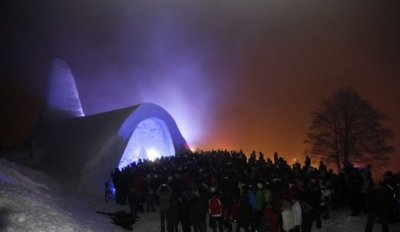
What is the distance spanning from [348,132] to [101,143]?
21.4 metres

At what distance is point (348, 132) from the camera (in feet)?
106

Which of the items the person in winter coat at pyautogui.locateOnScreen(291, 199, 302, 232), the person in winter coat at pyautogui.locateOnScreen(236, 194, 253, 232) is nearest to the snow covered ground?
the person in winter coat at pyautogui.locateOnScreen(291, 199, 302, 232)

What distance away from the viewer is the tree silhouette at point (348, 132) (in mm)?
31359

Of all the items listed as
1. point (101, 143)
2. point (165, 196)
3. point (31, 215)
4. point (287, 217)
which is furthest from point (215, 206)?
point (101, 143)

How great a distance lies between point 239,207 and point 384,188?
4572mm

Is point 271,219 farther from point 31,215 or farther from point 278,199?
point 31,215

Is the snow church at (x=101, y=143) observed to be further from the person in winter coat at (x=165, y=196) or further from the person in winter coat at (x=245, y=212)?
the person in winter coat at (x=245, y=212)

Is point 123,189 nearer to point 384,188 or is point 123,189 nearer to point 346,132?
point 384,188

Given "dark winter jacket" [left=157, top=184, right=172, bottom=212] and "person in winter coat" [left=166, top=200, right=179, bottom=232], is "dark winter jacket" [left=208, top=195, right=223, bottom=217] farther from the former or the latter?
"dark winter jacket" [left=157, top=184, right=172, bottom=212]

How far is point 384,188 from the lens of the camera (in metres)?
11.0

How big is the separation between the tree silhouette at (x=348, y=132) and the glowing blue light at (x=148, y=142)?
1364 cm

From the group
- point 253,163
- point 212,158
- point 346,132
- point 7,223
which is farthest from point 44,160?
point 346,132

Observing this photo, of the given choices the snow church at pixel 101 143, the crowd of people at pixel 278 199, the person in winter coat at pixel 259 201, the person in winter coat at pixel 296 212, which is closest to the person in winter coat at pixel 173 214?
the crowd of people at pixel 278 199

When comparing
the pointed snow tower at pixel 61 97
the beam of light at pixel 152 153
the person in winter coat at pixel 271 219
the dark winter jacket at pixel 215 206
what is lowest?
the person in winter coat at pixel 271 219
